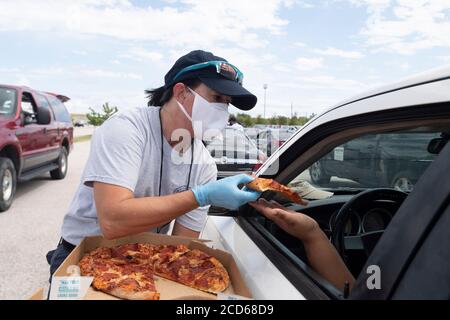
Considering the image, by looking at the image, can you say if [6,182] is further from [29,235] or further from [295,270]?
[295,270]

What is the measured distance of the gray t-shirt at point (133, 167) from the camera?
1.83 m

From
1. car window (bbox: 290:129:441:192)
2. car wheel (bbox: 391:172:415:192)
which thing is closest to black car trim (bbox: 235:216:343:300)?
car window (bbox: 290:129:441:192)

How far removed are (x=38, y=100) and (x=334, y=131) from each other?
8301mm

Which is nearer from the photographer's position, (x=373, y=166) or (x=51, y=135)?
(x=373, y=166)

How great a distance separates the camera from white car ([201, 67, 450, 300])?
2.98 ft

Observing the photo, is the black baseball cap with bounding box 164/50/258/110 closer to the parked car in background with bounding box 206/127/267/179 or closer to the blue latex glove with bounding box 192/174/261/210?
the blue latex glove with bounding box 192/174/261/210

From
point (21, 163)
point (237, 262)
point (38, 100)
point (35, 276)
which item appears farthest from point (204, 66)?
point (38, 100)

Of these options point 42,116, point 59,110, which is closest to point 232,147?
point 42,116

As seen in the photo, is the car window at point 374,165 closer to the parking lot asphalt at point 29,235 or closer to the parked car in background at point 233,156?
the parking lot asphalt at point 29,235

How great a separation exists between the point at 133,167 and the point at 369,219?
61.3 inches

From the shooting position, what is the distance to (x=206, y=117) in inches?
88.0

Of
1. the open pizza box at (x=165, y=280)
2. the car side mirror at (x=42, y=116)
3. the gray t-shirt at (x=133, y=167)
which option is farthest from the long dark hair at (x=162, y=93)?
the car side mirror at (x=42, y=116)

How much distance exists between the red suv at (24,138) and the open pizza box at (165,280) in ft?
17.0

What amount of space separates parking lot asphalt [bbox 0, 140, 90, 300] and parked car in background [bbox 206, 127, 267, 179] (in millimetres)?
3036
